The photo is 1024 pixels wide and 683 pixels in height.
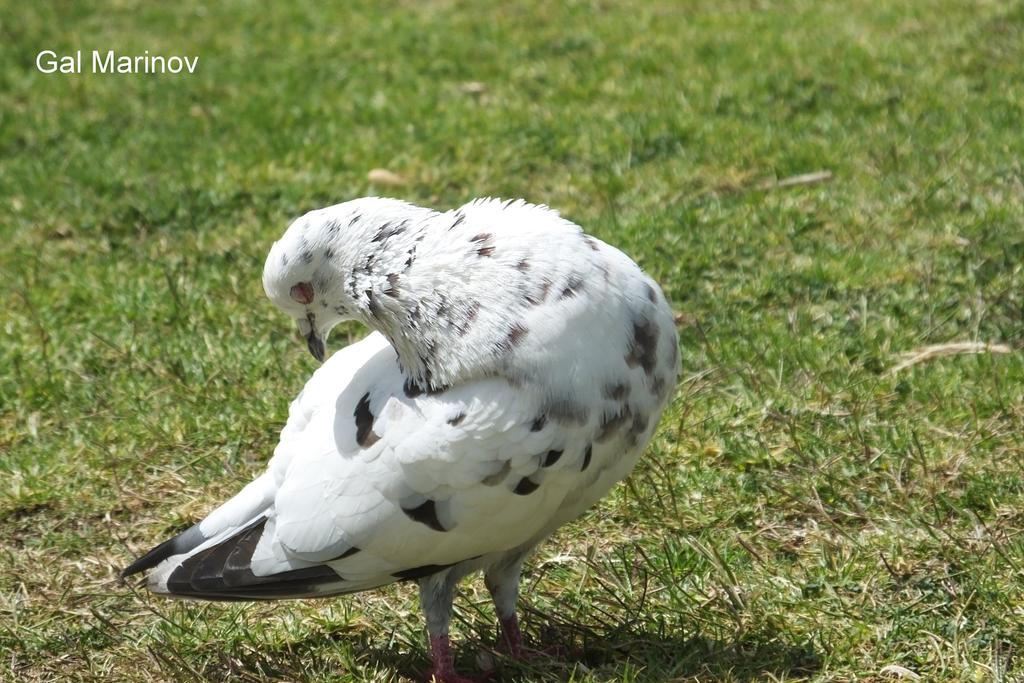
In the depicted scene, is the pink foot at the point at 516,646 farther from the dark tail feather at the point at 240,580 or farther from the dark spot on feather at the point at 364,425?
the dark spot on feather at the point at 364,425

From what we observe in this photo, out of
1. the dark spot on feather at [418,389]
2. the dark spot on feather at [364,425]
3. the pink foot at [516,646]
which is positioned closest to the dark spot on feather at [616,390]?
the dark spot on feather at [418,389]

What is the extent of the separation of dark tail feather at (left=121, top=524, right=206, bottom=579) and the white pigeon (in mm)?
22

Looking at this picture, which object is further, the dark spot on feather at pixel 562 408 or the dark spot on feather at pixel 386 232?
the dark spot on feather at pixel 386 232

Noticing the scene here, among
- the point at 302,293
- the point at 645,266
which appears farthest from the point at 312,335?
Answer: the point at 645,266

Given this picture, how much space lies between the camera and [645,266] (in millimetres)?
5453

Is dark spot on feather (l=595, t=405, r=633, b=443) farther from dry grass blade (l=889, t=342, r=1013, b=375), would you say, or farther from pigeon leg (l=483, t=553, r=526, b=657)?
dry grass blade (l=889, t=342, r=1013, b=375)

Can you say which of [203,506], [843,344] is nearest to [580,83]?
[843,344]

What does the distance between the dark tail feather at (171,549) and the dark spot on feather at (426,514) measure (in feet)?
2.16

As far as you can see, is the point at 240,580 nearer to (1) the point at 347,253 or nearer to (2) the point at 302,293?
(2) the point at 302,293

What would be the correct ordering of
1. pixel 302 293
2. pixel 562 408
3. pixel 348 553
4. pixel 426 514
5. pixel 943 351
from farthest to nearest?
1. pixel 943 351
2. pixel 302 293
3. pixel 348 553
4. pixel 426 514
5. pixel 562 408

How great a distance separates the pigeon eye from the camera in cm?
337

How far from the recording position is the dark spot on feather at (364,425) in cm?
324

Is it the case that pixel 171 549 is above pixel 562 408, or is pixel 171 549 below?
below

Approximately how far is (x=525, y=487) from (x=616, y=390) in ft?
0.99
